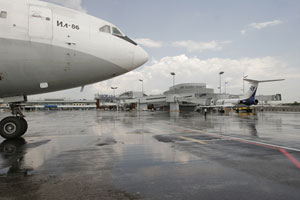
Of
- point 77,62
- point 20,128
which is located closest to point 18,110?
point 20,128

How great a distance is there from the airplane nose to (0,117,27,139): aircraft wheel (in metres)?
7.09

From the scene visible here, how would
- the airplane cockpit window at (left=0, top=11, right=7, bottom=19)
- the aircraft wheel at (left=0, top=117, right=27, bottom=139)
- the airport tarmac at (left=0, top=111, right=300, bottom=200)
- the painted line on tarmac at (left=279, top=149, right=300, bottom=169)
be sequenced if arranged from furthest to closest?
the aircraft wheel at (left=0, top=117, right=27, bottom=139)
the airplane cockpit window at (left=0, top=11, right=7, bottom=19)
the painted line on tarmac at (left=279, top=149, right=300, bottom=169)
the airport tarmac at (left=0, top=111, right=300, bottom=200)

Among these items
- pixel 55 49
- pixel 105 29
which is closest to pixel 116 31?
pixel 105 29

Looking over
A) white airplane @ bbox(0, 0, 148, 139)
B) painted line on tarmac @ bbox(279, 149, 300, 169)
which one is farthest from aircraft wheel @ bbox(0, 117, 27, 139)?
painted line on tarmac @ bbox(279, 149, 300, 169)

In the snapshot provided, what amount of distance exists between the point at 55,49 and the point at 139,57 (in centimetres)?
336

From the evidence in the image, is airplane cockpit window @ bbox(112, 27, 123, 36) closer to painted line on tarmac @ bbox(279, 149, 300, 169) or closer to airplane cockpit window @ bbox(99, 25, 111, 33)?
airplane cockpit window @ bbox(99, 25, 111, 33)

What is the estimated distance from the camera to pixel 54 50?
7070 mm

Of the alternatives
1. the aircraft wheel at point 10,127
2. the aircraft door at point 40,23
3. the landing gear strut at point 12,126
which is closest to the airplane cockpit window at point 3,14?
the aircraft door at point 40,23

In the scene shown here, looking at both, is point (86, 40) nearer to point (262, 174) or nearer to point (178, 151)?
point (178, 151)

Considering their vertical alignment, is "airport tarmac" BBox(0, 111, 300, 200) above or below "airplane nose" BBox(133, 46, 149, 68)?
below

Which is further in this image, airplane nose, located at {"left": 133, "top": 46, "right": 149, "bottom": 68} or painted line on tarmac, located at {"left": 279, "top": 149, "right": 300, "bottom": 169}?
airplane nose, located at {"left": 133, "top": 46, "right": 149, "bottom": 68}

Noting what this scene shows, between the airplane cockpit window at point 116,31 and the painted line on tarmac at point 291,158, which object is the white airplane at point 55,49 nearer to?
the airplane cockpit window at point 116,31

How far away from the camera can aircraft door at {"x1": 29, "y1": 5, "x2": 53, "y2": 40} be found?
6.85 meters

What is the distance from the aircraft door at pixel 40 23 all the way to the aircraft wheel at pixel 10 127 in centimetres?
543
